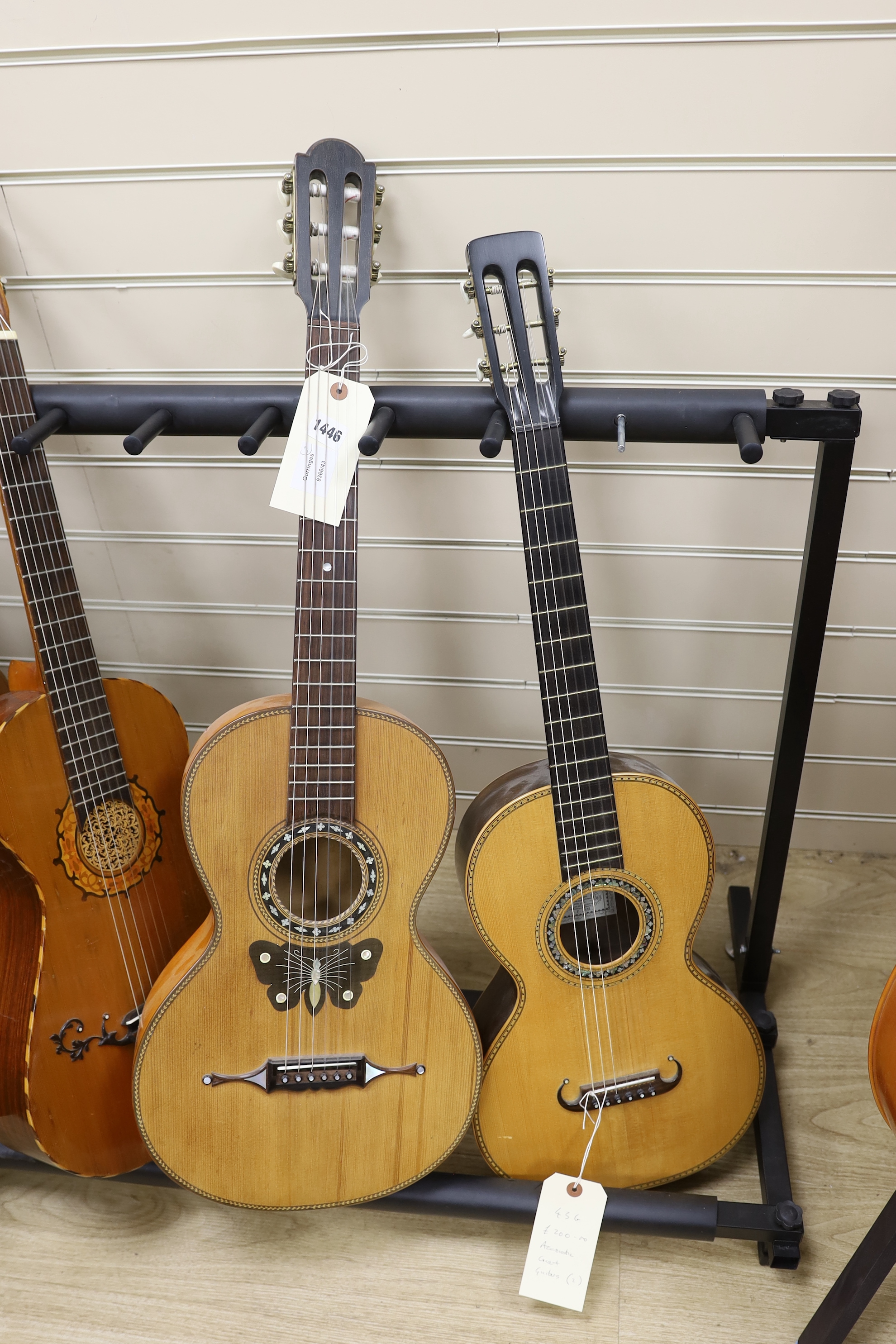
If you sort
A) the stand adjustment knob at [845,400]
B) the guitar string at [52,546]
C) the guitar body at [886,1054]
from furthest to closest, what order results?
the guitar string at [52,546]
the stand adjustment knob at [845,400]
the guitar body at [886,1054]

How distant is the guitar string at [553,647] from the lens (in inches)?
41.3

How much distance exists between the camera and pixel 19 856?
110cm

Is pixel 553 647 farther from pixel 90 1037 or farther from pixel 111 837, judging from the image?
pixel 90 1037

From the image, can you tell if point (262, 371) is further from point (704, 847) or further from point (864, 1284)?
point (864, 1284)

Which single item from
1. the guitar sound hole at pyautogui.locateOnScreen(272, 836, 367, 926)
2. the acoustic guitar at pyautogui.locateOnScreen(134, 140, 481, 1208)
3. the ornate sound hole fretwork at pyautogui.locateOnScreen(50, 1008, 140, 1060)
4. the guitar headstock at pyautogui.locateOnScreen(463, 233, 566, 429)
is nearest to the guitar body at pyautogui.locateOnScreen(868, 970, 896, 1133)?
the acoustic guitar at pyautogui.locateOnScreen(134, 140, 481, 1208)

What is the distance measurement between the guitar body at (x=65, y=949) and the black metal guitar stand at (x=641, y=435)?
12 centimetres

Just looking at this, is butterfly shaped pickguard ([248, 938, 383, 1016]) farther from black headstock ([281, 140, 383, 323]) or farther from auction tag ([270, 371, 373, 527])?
black headstock ([281, 140, 383, 323])

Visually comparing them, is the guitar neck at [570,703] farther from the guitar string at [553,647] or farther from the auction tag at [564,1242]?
the auction tag at [564,1242]

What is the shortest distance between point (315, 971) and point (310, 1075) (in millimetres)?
129

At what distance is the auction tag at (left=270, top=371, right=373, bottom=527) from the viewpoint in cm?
103

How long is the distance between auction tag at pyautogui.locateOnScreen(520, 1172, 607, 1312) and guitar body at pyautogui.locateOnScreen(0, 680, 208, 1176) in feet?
1.73

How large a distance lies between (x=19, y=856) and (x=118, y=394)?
0.57 meters

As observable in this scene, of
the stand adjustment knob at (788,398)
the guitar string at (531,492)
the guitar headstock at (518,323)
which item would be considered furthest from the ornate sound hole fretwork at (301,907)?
the stand adjustment knob at (788,398)

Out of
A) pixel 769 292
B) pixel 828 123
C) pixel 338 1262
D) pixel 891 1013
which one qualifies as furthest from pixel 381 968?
pixel 828 123
